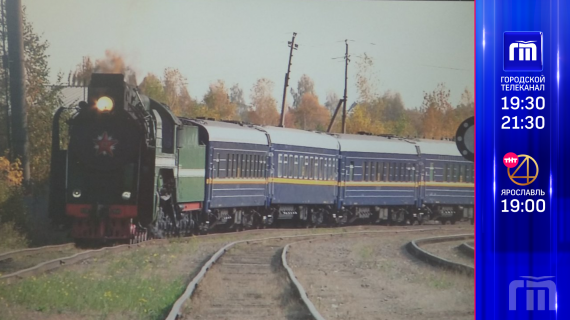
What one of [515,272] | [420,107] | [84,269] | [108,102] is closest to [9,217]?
[84,269]

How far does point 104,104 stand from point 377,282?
1.98m

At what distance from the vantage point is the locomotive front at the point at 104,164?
411 cm

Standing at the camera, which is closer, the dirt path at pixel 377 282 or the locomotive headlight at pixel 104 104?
the dirt path at pixel 377 282

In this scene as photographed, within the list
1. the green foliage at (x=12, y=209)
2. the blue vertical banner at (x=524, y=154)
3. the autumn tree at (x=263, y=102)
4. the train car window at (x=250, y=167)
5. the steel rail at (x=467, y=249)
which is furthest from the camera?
the train car window at (x=250, y=167)

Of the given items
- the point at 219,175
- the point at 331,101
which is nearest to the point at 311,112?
the point at 331,101

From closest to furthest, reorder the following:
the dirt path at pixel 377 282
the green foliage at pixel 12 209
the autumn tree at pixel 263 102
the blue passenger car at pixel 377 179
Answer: the dirt path at pixel 377 282
the green foliage at pixel 12 209
the autumn tree at pixel 263 102
the blue passenger car at pixel 377 179

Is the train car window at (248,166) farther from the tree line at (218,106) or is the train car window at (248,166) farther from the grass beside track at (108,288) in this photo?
the grass beside track at (108,288)

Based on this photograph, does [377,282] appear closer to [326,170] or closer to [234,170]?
[326,170]

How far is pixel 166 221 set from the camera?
448cm

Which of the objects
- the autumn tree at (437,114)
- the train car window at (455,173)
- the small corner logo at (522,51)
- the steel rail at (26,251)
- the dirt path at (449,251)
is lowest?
the steel rail at (26,251)

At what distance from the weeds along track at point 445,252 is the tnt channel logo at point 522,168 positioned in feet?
1.62

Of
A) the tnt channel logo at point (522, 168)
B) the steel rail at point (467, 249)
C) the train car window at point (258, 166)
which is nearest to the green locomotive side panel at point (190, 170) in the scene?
the train car window at point (258, 166)

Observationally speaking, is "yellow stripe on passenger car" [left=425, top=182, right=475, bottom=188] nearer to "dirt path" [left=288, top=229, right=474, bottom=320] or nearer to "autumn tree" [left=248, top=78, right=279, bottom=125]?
"dirt path" [left=288, top=229, right=474, bottom=320]

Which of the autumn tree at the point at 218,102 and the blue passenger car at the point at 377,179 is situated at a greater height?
the autumn tree at the point at 218,102
